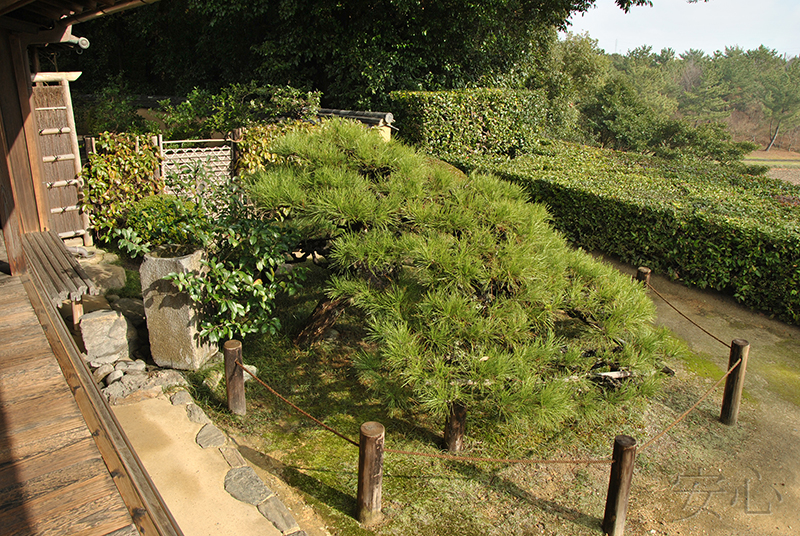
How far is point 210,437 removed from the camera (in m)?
3.78

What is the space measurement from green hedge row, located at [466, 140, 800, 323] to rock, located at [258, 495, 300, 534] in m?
4.42

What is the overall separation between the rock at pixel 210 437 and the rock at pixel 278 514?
70 cm

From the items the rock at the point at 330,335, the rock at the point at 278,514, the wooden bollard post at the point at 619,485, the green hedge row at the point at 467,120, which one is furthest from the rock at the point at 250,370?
the green hedge row at the point at 467,120

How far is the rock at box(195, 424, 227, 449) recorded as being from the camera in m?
3.72

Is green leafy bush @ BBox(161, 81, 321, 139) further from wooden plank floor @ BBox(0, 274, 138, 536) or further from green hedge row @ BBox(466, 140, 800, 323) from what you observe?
wooden plank floor @ BBox(0, 274, 138, 536)

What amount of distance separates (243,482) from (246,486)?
0.04m

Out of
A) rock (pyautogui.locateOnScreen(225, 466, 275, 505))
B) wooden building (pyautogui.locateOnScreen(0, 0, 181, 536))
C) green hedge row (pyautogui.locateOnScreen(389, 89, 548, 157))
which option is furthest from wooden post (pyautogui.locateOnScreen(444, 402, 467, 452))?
green hedge row (pyautogui.locateOnScreen(389, 89, 548, 157))

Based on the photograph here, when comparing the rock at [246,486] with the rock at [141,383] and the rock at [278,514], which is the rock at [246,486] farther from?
the rock at [141,383]

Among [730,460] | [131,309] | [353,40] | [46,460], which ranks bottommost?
[730,460]

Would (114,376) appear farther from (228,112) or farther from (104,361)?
(228,112)

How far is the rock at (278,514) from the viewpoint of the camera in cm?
311

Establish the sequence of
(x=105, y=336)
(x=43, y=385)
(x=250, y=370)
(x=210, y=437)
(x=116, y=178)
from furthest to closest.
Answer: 1. (x=116, y=178)
2. (x=250, y=370)
3. (x=105, y=336)
4. (x=210, y=437)
5. (x=43, y=385)

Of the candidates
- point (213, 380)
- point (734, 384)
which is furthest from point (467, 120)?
point (213, 380)

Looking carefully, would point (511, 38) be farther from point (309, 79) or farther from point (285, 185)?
point (285, 185)
